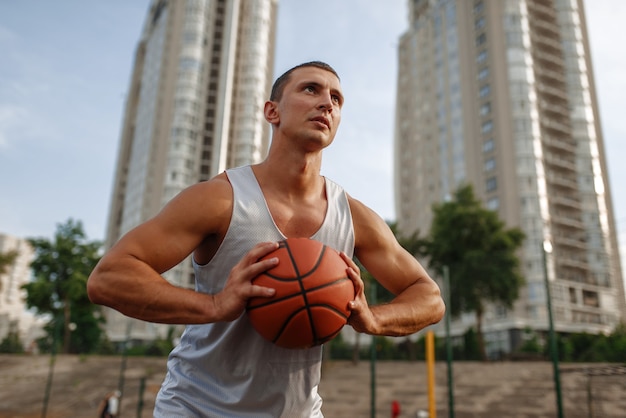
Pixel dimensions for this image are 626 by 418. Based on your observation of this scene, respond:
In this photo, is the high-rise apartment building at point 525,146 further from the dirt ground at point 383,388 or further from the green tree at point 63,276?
the green tree at point 63,276

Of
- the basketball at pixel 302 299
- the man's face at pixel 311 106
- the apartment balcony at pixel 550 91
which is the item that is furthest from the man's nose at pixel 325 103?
the apartment balcony at pixel 550 91

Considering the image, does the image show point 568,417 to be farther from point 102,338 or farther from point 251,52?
point 251,52

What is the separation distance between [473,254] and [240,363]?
3646 centimetres

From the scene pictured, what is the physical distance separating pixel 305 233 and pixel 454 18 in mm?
70295

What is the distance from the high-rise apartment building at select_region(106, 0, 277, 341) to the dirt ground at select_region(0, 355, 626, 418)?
3021cm

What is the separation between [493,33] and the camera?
202ft

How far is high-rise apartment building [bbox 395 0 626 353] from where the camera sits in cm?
5469

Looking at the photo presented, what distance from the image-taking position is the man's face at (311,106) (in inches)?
111

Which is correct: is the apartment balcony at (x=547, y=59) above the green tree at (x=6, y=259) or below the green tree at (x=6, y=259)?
above

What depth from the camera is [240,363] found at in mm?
2691

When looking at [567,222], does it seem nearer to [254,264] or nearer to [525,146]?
[525,146]

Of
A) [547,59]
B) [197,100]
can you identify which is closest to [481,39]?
[547,59]

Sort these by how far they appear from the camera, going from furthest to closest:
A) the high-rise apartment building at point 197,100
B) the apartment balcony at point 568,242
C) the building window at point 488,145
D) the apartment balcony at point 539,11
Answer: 1. the apartment balcony at point 539,11
2. the high-rise apartment building at point 197,100
3. the building window at point 488,145
4. the apartment balcony at point 568,242

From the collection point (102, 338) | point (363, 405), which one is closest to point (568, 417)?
point (363, 405)
